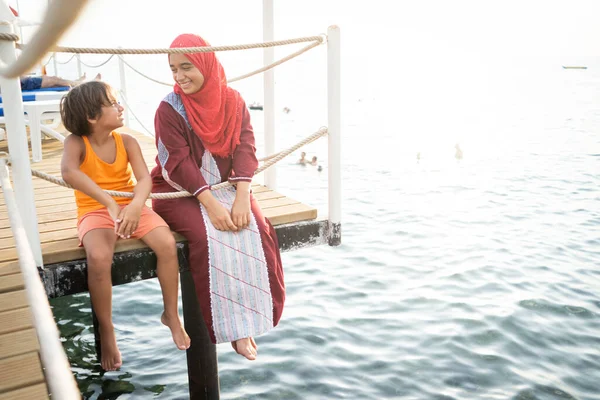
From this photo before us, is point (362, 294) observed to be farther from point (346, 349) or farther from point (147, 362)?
point (147, 362)

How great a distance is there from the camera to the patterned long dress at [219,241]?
3.00 m

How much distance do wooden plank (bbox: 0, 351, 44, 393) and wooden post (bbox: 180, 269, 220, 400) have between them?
7.32ft

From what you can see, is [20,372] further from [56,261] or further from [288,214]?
[288,214]

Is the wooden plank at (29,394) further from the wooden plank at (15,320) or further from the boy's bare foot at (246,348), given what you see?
the boy's bare foot at (246,348)

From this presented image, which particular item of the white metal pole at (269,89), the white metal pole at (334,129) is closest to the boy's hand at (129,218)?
the white metal pole at (334,129)

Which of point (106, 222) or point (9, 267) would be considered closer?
point (9, 267)

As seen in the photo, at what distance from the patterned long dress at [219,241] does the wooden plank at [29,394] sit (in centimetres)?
134

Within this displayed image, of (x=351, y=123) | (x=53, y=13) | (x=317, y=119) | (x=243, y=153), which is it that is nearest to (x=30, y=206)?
(x=243, y=153)

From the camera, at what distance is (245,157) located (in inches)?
133

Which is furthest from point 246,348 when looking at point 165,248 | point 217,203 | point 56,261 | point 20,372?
point 20,372

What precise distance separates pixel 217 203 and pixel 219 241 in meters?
0.23

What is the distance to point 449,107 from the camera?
140 feet

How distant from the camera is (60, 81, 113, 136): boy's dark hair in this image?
9.82ft

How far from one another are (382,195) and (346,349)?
816 cm
